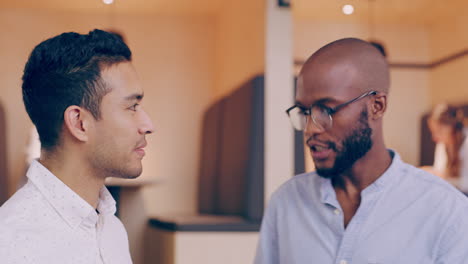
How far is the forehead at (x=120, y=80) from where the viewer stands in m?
1.51

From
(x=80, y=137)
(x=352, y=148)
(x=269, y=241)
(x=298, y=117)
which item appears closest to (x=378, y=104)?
(x=352, y=148)

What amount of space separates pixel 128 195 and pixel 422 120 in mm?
4301

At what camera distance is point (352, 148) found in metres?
1.72

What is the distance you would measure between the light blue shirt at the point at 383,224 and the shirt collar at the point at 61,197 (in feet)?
2.16

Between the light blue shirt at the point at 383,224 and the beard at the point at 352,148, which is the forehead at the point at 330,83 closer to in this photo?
the beard at the point at 352,148

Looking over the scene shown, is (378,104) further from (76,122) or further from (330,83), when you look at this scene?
(76,122)

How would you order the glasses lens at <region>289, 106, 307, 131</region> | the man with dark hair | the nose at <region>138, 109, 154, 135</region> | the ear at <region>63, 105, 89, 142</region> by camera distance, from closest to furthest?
the man with dark hair < the ear at <region>63, 105, 89, 142</region> < the nose at <region>138, 109, 154, 135</region> < the glasses lens at <region>289, 106, 307, 131</region>

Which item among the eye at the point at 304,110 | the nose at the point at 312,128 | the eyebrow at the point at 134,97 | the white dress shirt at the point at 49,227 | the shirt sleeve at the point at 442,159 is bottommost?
the shirt sleeve at the point at 442,159

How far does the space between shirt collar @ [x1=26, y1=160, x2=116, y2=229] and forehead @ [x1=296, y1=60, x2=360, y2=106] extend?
2.33 ft

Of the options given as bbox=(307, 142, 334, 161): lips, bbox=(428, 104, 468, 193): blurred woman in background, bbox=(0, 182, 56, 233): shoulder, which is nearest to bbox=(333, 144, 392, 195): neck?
bbox=(307, 142, 334, 161): lips

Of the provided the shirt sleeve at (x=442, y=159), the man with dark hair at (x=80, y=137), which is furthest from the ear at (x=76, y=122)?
the shirt sleeve at (x=442, y=159)

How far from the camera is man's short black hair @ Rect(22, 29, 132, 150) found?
1.45 m

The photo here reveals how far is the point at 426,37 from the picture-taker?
25.4ft

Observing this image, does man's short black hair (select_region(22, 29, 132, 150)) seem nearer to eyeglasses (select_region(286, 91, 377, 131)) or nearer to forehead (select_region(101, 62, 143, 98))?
forehead (select_region(101, 62, 143, 98))
